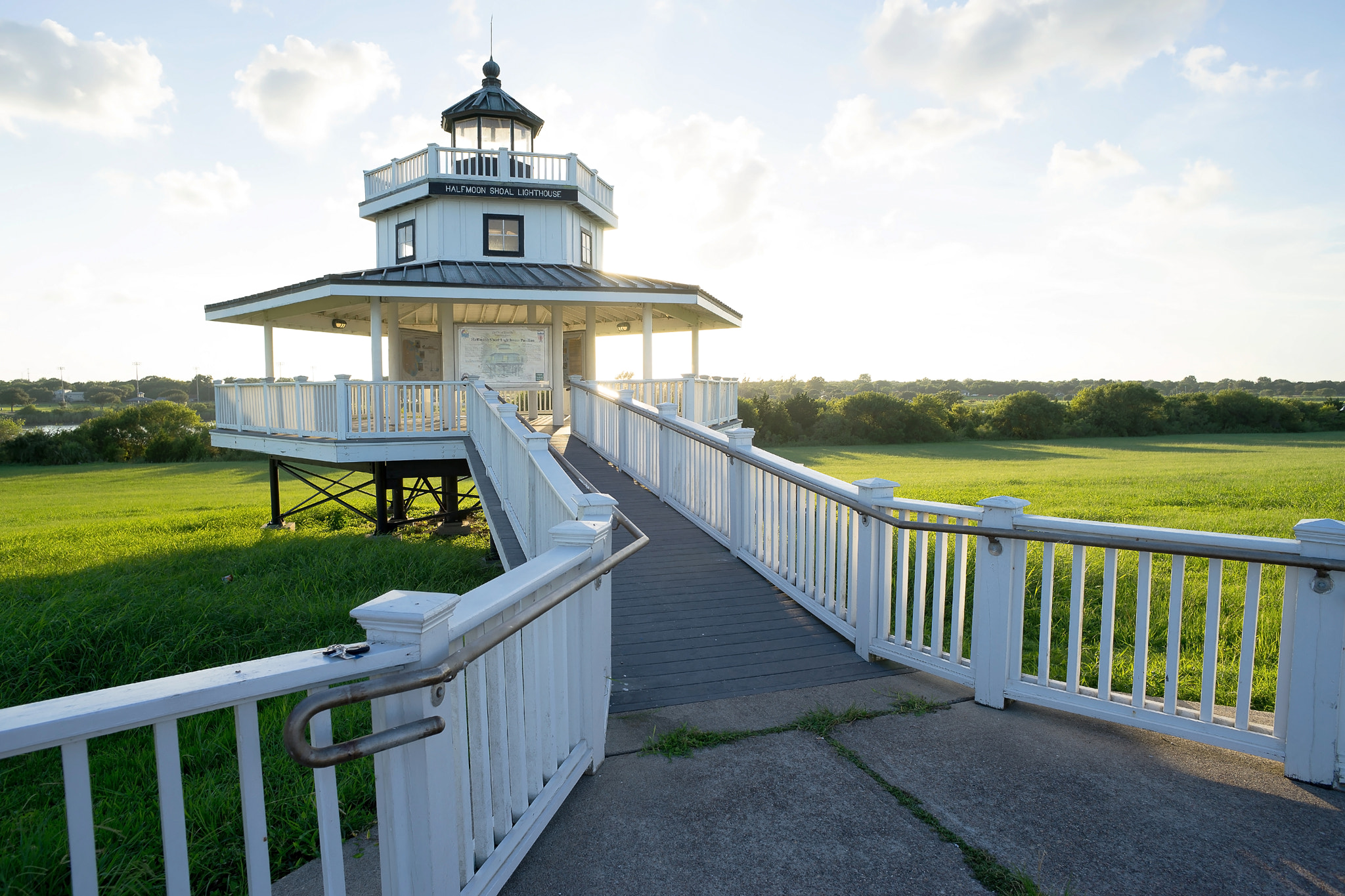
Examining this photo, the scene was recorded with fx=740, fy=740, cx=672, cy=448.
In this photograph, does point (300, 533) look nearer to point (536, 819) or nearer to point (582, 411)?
point (582, 411)

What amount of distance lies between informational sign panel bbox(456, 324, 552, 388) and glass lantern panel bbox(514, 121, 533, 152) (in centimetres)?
582

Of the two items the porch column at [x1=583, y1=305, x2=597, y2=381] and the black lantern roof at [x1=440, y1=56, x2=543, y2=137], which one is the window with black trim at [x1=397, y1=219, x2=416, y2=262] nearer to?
the black lantern roof at [x1=440, y1=56, x2=543, y2=137]

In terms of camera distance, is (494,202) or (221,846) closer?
(221,846)

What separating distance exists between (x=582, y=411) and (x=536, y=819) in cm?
1081

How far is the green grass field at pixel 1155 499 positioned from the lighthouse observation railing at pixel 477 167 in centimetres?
1128

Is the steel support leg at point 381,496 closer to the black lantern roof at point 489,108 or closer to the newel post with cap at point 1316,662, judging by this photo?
the black lantern roof at point 489,108

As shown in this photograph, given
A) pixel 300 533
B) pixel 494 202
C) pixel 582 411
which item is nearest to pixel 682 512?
pixel 582 411

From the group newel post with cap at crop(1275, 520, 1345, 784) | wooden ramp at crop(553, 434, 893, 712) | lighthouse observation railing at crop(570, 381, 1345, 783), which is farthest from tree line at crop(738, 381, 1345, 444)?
newel post with cap at crop(1275, 520, 1345, 784)

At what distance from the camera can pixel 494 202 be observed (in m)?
18.3

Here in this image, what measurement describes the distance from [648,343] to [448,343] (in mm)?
4535

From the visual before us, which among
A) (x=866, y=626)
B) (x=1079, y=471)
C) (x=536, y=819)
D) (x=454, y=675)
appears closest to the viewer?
(x=454, y=675)

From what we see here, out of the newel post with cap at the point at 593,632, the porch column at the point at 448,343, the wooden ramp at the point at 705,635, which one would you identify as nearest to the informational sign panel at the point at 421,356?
the porch column at the point at 448,343

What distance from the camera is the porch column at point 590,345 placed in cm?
1777

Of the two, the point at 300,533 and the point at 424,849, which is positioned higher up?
the point at 424,849
